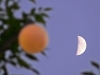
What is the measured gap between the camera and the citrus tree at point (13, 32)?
100 cm

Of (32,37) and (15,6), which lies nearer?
(32,37)

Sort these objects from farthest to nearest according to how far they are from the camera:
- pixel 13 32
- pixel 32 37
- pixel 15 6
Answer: pixel 15 6 → pixel 13 32 → pixel 32 37

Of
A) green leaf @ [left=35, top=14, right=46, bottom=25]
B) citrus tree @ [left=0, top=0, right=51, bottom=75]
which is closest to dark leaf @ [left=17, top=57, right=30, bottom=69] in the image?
citrus tree @ [left=0, top=0, right=51, bottom=75]

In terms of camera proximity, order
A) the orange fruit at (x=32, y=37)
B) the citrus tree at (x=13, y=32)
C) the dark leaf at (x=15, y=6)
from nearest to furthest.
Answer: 1. the orange fruit at (x=32, y=37)
2. the citrus tree at (x=13, y=32)
3. the dark leaf at (x=15, y=6)

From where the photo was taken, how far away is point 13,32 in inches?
39.4

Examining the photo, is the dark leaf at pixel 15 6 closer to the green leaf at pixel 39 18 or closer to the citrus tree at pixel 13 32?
the citrus tree at pixel 13 32

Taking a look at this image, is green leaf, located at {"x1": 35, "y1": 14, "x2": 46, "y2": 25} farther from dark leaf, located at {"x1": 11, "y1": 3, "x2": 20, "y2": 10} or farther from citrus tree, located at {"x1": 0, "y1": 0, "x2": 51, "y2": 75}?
dark leaf, located at {"x1": 11, "y1": 3, "x2": 20, "y2": 10}

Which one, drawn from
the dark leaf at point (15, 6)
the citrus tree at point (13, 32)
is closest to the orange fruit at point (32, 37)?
the citrus tree at point (13, 32)

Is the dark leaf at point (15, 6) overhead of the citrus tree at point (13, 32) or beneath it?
overhead

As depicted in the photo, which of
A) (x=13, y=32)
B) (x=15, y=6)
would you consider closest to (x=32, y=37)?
(x=13, y=32)

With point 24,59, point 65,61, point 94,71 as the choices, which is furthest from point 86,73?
point 65,61

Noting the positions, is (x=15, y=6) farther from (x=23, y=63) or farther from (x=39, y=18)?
(x=23, y=63)

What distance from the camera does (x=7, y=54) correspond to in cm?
115

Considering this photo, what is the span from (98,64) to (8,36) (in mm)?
380
